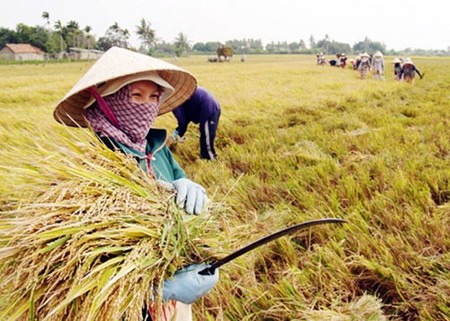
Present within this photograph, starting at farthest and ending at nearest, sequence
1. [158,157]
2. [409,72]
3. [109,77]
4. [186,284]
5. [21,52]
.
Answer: [21,52]
[409,72]
[158,157]
[109,77]
[186,284]

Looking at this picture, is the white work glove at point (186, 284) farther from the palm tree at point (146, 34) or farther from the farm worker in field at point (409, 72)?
the palm tree at point (146, 34)

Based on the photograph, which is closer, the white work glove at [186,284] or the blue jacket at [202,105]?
the white work glove at [186,284]

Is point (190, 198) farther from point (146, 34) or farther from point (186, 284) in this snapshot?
point (146, 34)

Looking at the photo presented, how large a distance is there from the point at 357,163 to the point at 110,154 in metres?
2.61

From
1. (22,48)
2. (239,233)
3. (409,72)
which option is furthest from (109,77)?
(22,48)

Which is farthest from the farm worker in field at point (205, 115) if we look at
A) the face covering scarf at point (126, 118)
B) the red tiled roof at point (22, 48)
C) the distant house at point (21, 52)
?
the red tiled roof at point (22, 48)

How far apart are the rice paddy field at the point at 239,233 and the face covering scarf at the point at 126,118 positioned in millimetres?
93

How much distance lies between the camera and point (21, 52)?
61.3 m

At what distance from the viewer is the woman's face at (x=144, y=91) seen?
1467 mm

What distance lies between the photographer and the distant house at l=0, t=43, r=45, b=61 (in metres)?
60.8

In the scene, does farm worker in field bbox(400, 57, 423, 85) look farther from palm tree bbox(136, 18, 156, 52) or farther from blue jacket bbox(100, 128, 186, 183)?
palm tree bbox(136, 18, 156, 52)

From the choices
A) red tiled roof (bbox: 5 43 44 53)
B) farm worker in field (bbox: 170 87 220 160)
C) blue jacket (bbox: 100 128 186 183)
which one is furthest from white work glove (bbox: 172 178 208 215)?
red tiled roof (bbox: 5 43 44 53)

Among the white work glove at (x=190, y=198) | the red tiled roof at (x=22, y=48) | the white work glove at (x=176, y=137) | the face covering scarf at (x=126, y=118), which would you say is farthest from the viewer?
the red tiled roof at (x=22, y=48)

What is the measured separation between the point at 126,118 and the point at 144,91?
5.9 inches
